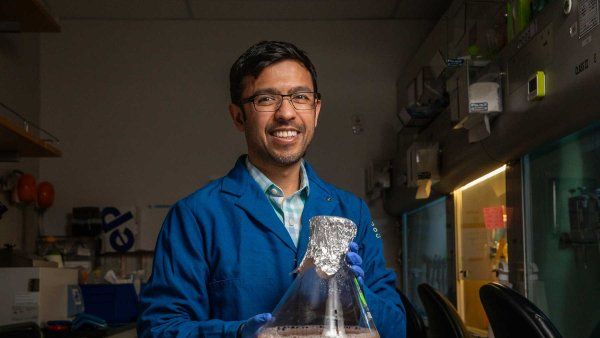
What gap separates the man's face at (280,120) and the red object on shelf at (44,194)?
386 cm

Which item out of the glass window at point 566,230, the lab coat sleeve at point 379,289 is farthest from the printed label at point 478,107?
the lab coat sleeve at point 379,289

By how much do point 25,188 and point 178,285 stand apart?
3.63m

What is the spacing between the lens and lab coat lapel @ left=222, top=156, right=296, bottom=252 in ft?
4.34

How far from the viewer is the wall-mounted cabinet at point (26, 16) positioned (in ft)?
10.8

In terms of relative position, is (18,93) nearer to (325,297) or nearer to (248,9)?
(248,9)

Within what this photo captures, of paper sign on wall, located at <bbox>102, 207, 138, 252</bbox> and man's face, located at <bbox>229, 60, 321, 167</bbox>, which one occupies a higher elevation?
man's face, located at <bbox>229, 60, 321, 167</bbox>

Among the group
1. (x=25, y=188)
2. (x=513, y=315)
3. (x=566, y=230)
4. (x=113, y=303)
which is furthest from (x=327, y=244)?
(x=25, y=188)

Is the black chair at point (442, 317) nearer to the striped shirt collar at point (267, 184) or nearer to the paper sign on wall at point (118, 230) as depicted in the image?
the striped shirt collar at point (267, 184)

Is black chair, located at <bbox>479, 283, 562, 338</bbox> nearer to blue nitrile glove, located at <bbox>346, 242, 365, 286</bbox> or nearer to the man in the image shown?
the man

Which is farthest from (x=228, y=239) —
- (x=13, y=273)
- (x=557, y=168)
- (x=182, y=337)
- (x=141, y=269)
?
(x=141, y=269)

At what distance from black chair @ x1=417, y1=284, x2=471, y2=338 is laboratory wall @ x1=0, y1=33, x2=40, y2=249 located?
115 inches

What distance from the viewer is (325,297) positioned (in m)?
1.14

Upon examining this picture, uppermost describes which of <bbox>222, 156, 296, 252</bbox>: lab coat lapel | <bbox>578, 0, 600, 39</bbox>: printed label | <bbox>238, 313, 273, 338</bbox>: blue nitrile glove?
<bbox>578, 0, 600, 39</bbox>: printed label

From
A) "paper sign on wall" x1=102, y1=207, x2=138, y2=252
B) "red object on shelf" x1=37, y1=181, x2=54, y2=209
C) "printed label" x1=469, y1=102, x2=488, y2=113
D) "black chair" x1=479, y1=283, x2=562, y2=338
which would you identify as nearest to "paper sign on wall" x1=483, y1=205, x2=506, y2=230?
"printed label" x1=469, y1=102, x2=488, y2=113
